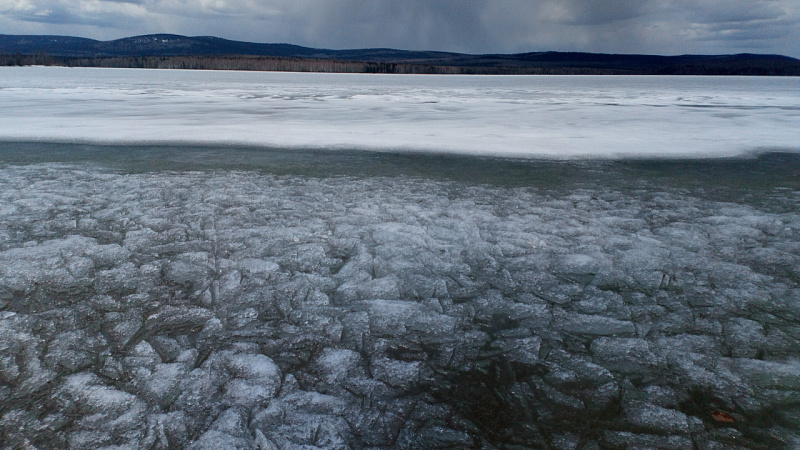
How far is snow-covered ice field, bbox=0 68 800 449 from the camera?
1916mm

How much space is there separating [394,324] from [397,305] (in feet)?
0.67

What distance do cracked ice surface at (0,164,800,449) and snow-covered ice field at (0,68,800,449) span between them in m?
0.01

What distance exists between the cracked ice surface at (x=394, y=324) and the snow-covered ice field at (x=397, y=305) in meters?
0.01

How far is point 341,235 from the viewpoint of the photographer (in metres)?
3.80

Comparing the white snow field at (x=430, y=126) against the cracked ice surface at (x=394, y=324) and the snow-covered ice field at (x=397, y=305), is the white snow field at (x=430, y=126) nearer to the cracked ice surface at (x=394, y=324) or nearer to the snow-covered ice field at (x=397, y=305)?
the snow-covered ice field at (x=397, y=305)

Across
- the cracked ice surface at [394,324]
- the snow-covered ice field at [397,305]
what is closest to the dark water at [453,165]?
the snow-covered ice field at [397,305]

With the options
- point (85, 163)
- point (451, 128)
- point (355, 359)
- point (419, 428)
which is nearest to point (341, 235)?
point (355, 359)

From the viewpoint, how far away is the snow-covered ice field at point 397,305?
1.92 m

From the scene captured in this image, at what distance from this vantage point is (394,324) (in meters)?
2.60

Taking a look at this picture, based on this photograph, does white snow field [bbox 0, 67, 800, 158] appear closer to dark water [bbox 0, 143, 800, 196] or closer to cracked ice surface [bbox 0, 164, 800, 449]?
dark water [bbox 0, 143, 800, 196]

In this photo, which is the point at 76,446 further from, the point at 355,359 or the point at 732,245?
the point at 732,245

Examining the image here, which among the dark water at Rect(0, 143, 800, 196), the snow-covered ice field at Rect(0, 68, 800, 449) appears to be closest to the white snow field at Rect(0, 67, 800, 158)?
the dark water at Rect(0, 143, 800, 196)

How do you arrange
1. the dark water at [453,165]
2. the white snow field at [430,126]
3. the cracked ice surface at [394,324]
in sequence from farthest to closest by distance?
the white snow field at [430,126] → the dark water at [453,165] → the cracked ice surface at [394,324]

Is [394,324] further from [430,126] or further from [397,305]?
[430,126]
